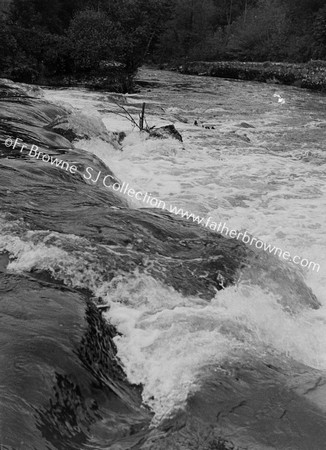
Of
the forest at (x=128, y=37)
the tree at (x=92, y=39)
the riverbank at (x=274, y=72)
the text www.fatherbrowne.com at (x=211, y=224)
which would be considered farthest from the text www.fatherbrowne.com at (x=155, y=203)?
the riverbank at (x=274, y=72)

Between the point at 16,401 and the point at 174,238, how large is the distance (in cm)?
272

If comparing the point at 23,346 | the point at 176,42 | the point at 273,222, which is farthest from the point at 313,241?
the point at 176,42

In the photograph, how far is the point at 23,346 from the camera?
2.67 meters

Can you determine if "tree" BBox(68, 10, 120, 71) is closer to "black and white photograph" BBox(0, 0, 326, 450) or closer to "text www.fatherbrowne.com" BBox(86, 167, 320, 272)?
"black and white photograph" BBox(0, 0, 326, 450)

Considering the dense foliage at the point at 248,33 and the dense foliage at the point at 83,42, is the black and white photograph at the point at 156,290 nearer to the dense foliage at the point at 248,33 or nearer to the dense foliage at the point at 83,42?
the dense foliage at the point at 83,42

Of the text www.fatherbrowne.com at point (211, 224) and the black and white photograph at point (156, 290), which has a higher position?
the black and white photograph at point (156, 290)

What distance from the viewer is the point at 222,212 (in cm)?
694

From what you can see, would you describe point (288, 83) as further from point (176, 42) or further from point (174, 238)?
point (174, 238)

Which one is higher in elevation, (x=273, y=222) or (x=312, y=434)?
(x=312, y=434)

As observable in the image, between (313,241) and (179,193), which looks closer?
(313,241)

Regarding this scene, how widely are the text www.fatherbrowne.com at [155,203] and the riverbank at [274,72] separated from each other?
22.1 m

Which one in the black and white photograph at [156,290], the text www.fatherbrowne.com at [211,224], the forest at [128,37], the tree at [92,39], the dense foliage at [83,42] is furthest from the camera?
the tree at [92,39]

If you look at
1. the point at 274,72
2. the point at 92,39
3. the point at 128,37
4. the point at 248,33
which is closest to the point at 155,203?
the point at 92,39

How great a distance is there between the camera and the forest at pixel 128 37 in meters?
23.3
